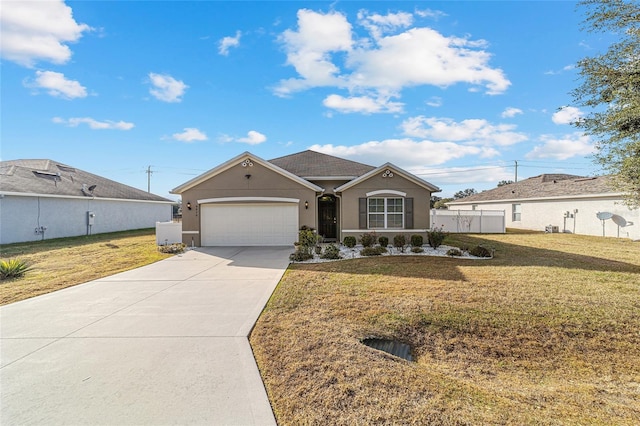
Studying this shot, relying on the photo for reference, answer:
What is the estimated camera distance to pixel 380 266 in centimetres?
988

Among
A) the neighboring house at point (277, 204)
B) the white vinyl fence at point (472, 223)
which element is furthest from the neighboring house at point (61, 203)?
the white vinyl fence at point (472, 223)

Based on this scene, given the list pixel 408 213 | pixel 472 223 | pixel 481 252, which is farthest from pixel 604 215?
pixel 408 213

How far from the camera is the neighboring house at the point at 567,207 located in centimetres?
1822

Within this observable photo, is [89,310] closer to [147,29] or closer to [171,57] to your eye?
[147,29]

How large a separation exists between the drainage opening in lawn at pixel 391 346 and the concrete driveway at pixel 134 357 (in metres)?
1.88

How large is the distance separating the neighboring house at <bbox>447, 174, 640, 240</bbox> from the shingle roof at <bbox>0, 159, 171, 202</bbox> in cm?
3272

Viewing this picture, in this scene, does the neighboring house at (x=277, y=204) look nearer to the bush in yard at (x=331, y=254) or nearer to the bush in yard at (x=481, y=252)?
the bush in yard at (x=481, y=252)

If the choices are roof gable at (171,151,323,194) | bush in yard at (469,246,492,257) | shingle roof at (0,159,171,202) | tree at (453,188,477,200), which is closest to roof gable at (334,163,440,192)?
roof gable at (171,151,323,194)

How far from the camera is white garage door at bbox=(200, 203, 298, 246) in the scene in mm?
14469

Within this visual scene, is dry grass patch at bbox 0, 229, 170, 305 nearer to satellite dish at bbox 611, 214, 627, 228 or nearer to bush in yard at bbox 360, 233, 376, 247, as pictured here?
bush in yard at bbox 360, 233, 376, 247

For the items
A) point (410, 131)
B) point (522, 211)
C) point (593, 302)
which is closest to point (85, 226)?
point (410, 131)

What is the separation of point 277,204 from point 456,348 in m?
11.0

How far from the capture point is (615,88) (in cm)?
713

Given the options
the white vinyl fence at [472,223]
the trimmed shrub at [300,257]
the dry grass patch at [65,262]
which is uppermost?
the white vinyl fence at [472,223]
